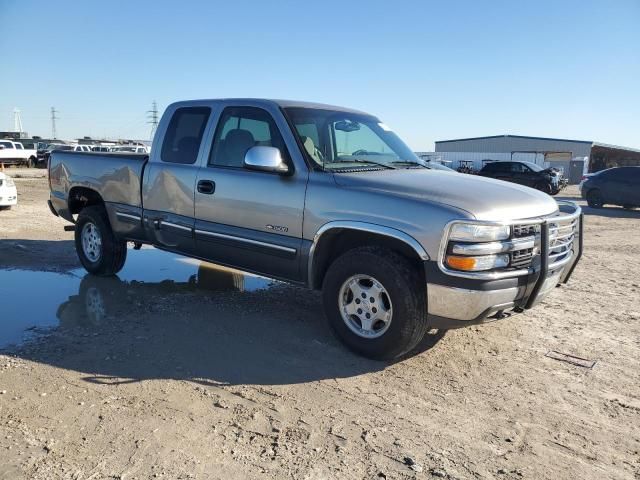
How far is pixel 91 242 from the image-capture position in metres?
6.61

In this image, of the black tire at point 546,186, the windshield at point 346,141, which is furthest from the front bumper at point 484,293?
the black tire at point 546,186

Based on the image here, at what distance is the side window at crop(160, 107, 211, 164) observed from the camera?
209 inches

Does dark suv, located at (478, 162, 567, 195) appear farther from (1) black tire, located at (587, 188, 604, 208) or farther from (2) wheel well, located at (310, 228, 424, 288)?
(2) wheel well, located at (310, 228, 424, 288)

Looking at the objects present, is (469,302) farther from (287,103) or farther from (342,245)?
(287,103)

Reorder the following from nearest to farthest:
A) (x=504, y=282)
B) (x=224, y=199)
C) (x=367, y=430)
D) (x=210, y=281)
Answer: (x=367, y=430), (x=504, y=282), (x=224, y=199), (x=210, y=281)

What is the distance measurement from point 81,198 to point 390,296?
471 centimetres

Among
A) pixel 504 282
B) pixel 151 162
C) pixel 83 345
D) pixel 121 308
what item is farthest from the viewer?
pixel 151 162

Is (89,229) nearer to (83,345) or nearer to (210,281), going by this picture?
(210,281)

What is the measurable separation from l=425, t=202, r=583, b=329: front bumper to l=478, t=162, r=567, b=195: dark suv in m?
21.4

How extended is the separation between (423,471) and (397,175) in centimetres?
242

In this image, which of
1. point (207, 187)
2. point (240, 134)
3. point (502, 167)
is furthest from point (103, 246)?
point (502, 167)

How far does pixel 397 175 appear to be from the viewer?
14.4 feet

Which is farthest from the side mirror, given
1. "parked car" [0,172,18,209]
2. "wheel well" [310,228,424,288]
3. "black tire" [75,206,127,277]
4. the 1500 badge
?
"parked car" [0,172,18,209]

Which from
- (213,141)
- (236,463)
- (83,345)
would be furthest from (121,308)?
(236,463)
